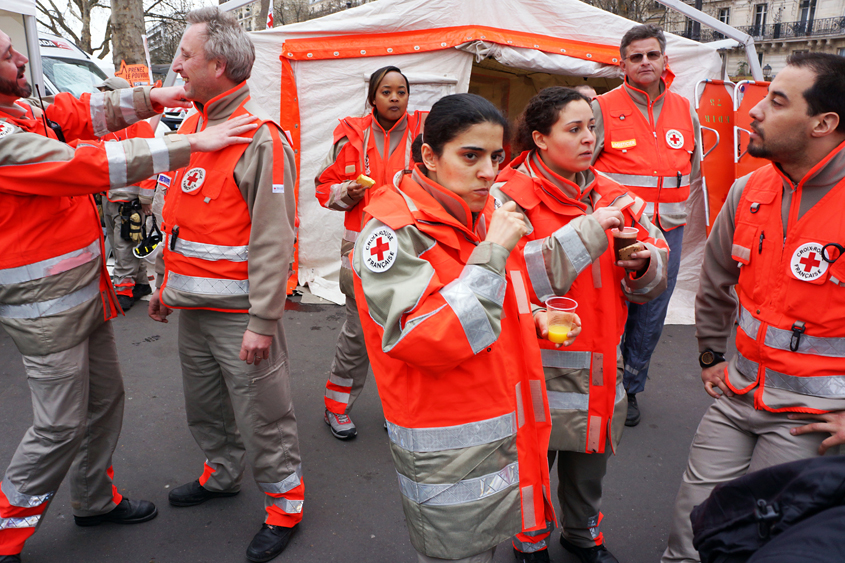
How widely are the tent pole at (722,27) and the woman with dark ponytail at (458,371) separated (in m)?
4.89

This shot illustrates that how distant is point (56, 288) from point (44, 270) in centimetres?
9

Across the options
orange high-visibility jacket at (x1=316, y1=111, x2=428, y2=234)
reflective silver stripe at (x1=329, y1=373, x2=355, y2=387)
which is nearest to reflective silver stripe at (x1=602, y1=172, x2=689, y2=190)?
orange high-visibility jacket at (x1=316, y1=111, x2=428, y2=234)

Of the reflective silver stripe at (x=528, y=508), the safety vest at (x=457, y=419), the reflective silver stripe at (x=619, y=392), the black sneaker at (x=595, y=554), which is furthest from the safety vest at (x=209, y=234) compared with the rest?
the black sneaker at (x=595, y=554)

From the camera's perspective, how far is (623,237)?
2076 millimetres

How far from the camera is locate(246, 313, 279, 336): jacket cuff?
2533mm

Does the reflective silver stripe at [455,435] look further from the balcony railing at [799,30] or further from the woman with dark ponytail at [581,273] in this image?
the balcony railing at [799,30]

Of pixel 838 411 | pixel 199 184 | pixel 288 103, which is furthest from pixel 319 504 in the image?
pixel 288 103

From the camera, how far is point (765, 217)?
2.14m

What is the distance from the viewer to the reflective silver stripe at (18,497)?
100.0 inches

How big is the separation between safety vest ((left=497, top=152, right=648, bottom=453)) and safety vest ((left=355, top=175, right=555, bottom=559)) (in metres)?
0.54

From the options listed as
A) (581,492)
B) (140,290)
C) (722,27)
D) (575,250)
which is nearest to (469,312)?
(575,250)

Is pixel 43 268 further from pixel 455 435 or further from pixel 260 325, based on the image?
pixel 455 435

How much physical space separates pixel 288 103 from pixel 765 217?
534 cm

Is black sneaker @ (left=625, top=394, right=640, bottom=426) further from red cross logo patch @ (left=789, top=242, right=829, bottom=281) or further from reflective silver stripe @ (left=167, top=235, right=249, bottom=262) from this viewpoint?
reflective silver stripe @ (left=167, top=235, right=249, bottom=262)
